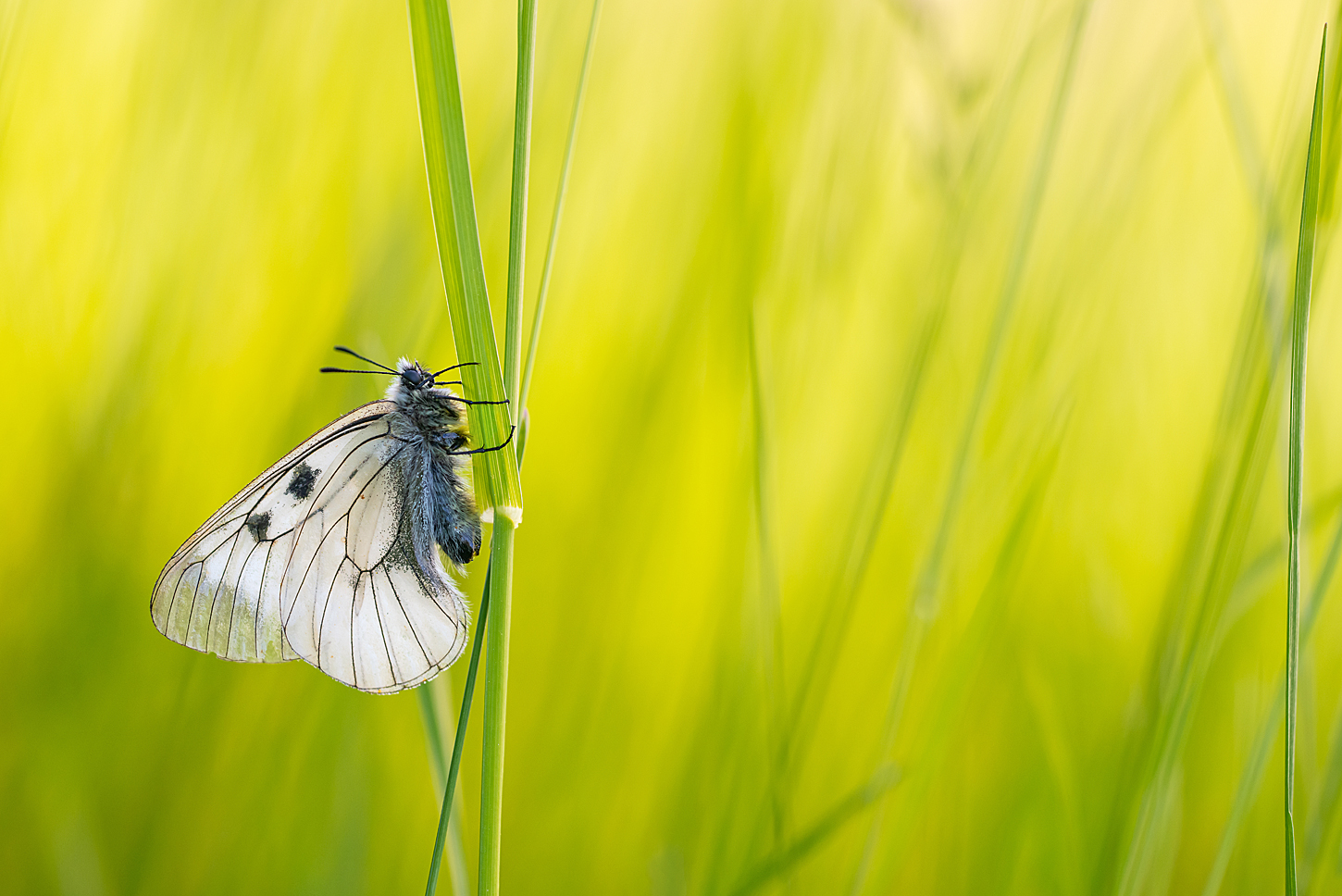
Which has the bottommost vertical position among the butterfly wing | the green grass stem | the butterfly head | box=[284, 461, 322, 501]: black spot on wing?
the butterfly wing

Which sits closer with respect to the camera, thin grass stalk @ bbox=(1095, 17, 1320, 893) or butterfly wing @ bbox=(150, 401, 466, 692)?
thin grass stalk @ bbox=(1095, 17, 1320, 893)

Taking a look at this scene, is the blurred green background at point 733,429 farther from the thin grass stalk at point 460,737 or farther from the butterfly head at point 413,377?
the thin grass stalk at point 460,737

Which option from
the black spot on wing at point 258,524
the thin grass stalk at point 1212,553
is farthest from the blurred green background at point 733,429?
the black spot on wing at point 258,524

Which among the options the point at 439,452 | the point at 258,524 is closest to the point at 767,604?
the point at 439,452

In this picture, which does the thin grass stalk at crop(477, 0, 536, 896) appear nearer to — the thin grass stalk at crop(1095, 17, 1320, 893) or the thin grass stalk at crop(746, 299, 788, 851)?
the thin grass stalk at crop(746, 299, 788, 851)

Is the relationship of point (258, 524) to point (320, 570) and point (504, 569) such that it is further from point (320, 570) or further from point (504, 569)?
point (504, 569)

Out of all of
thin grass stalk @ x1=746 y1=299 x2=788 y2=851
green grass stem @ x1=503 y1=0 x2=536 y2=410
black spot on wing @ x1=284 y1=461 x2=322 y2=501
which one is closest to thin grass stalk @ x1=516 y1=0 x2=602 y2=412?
green grass stem @ x1=503 y1=0 x2=536 y2=410
